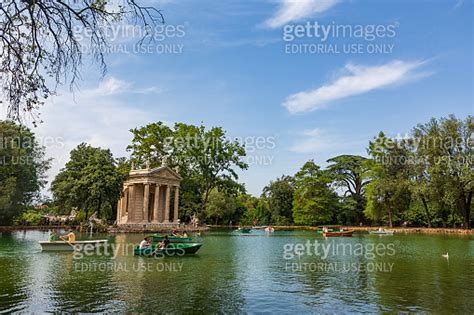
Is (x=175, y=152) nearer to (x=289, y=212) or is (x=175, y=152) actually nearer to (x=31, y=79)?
(x=289, y=212)

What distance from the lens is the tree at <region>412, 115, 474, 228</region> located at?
5062 centimetres

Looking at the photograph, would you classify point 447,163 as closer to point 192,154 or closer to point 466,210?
point 466,210

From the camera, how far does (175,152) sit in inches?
2616

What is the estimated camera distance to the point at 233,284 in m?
16.0

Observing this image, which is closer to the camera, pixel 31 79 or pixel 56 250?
pixel 31 79

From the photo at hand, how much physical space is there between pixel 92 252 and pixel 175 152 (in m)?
41.2

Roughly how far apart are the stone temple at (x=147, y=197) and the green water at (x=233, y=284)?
29.5m

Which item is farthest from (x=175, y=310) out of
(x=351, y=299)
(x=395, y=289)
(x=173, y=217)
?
(x=173, y=217)

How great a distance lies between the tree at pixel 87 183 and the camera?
46.1 m

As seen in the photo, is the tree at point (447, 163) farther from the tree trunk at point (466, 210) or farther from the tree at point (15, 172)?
the tree at point (15, 172)

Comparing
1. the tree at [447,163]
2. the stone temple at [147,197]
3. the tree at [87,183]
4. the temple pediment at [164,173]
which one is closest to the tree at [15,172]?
the tree at [87,183]

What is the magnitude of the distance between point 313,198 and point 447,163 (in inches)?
1039

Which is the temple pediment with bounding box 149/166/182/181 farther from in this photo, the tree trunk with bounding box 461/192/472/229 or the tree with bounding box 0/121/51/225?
the tree trunk with bounding box 461/192/472/229

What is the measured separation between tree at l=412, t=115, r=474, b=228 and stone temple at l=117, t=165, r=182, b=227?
33793 millimetres
